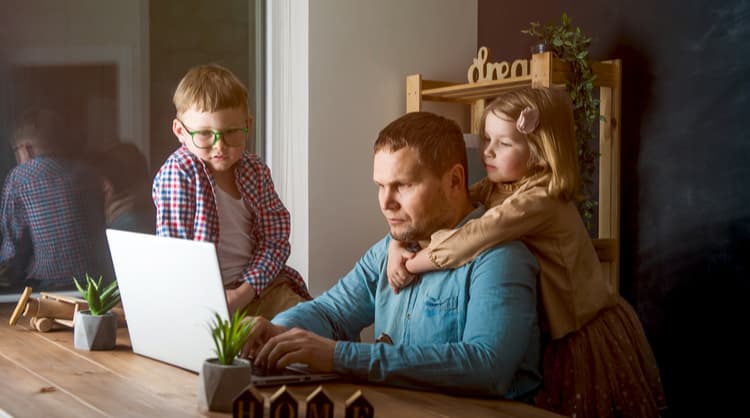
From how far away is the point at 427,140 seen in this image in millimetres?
1821

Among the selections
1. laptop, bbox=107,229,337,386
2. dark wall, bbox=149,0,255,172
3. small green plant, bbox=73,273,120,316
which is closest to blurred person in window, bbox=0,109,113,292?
dark wall, bbox=149,0,255,172

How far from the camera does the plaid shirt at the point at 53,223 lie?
3.33 meters

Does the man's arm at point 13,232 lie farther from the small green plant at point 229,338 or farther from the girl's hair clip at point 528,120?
the small green plant at point 229,338

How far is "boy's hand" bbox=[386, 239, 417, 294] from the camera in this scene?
185cm

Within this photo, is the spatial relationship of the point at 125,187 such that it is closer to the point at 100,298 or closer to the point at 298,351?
the point at 100,298

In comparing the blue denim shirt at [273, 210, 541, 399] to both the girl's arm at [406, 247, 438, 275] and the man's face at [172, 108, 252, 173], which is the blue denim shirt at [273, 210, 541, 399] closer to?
the girl's arm at [406, 247, 438, 275]

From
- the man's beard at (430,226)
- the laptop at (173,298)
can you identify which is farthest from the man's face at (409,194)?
the laptop at (173,298)

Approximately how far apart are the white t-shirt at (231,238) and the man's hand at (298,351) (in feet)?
2.80

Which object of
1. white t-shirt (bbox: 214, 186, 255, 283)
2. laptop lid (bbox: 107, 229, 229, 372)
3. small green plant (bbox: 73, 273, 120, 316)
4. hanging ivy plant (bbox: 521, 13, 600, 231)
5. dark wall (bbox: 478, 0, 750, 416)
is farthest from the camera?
hanging ivy plant (bbox: 521, 13, 600, 231)

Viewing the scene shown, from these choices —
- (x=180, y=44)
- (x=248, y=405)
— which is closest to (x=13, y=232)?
(x=180, y=44)

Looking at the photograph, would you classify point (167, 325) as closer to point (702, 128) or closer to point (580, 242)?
point (580, 242)

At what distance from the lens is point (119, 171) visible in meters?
3.54

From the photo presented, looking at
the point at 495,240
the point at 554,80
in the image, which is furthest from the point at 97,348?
the point at 554,80

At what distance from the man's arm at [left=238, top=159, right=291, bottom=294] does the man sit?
17.1 inches
